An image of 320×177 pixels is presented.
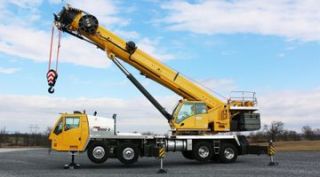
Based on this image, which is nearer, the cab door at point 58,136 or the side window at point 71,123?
the cab door at point 58,136

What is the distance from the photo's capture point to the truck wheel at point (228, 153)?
85.1 ft

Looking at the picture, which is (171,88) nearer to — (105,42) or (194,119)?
(194,119)

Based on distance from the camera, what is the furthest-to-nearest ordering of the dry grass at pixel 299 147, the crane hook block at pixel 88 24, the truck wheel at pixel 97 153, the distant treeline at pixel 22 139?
the distant treeline at pixel 22 139 → the dry grass at pixel 299 147 → the crane hook block at pixel 88 24 → the truck wheel at pixel 97 153

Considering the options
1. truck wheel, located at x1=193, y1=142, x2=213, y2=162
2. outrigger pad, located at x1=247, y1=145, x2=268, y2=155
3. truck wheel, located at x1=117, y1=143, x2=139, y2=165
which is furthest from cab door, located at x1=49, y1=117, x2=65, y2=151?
outrigger pad, located at x1=247, y1=145, x2=268, y2=155

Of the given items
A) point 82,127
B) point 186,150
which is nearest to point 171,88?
point 186,150

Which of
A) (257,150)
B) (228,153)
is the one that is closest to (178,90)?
(228,153)

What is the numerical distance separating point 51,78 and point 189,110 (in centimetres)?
703

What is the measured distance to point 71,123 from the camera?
2481 centimetres

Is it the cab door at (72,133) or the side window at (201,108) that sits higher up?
the side window at (201,108)

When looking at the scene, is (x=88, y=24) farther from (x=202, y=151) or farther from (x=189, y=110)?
(x=202, y=151)

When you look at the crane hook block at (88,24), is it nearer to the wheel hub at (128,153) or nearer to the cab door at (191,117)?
the cab door at (191,117)

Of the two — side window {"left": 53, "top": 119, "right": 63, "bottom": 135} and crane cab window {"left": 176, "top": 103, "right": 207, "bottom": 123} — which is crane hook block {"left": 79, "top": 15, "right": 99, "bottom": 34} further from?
crane cab window {"left": 176, "top": 103, "right": 207, "bottom": 123}

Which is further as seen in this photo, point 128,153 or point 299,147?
point 299,147

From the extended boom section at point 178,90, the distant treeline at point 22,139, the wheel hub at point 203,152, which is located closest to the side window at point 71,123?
the extended boom section at point 178,90
